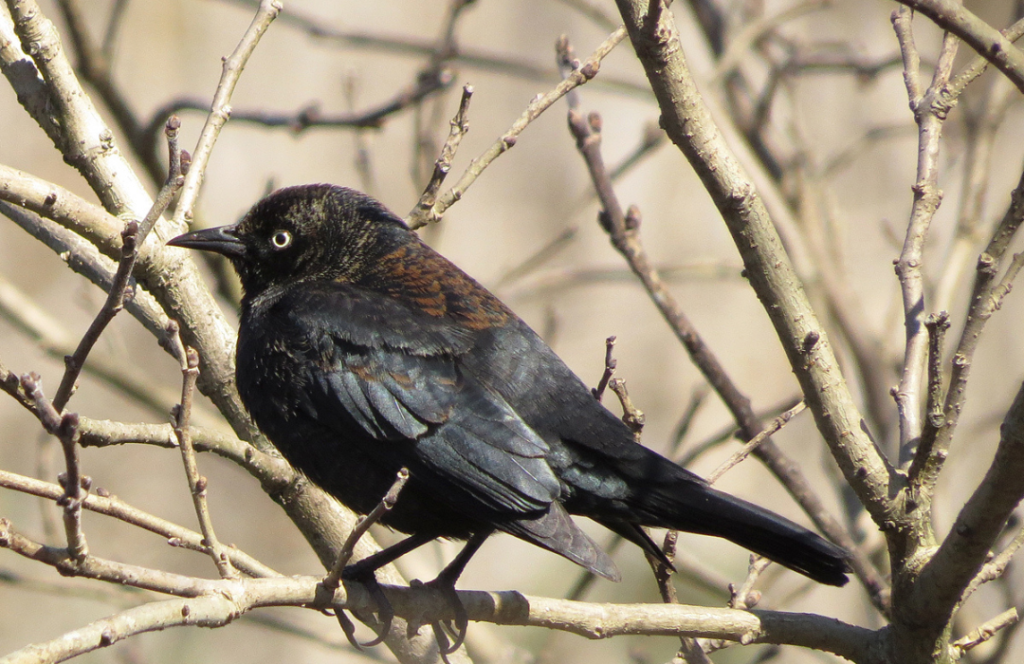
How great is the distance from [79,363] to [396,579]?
1724 millimetres

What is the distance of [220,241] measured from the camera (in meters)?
3.91

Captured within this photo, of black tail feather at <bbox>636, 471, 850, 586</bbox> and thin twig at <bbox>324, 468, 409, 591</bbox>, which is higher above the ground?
black tail feather at <bbox>636, 471, 850, 586</bbox>

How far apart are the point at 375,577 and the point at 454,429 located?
52 cm

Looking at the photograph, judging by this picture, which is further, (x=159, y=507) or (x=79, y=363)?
(x=159, y=507)

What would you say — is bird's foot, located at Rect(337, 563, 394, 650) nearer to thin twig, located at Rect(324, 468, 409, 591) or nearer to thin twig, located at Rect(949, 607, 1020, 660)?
thin twig, located at Rect(324, 468, 409, 591)

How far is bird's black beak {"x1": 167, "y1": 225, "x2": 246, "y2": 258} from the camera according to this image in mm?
3697

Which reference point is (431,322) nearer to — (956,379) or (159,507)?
(956,379)

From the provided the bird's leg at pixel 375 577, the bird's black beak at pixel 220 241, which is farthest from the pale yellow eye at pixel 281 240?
the bird's leg at pixel 375 577

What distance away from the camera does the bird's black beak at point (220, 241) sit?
12.1 feet

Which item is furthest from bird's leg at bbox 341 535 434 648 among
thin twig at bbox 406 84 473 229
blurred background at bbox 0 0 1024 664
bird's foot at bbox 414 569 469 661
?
blurred background at bbox 0 0 1024 664

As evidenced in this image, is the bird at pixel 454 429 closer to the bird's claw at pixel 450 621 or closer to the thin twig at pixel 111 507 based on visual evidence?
the bird's claw at pixel 450 621

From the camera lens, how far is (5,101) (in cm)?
984

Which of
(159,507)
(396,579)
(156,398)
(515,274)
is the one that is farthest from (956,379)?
(159,507)

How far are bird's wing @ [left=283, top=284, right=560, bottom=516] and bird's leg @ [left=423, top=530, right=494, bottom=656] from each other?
284 mm
